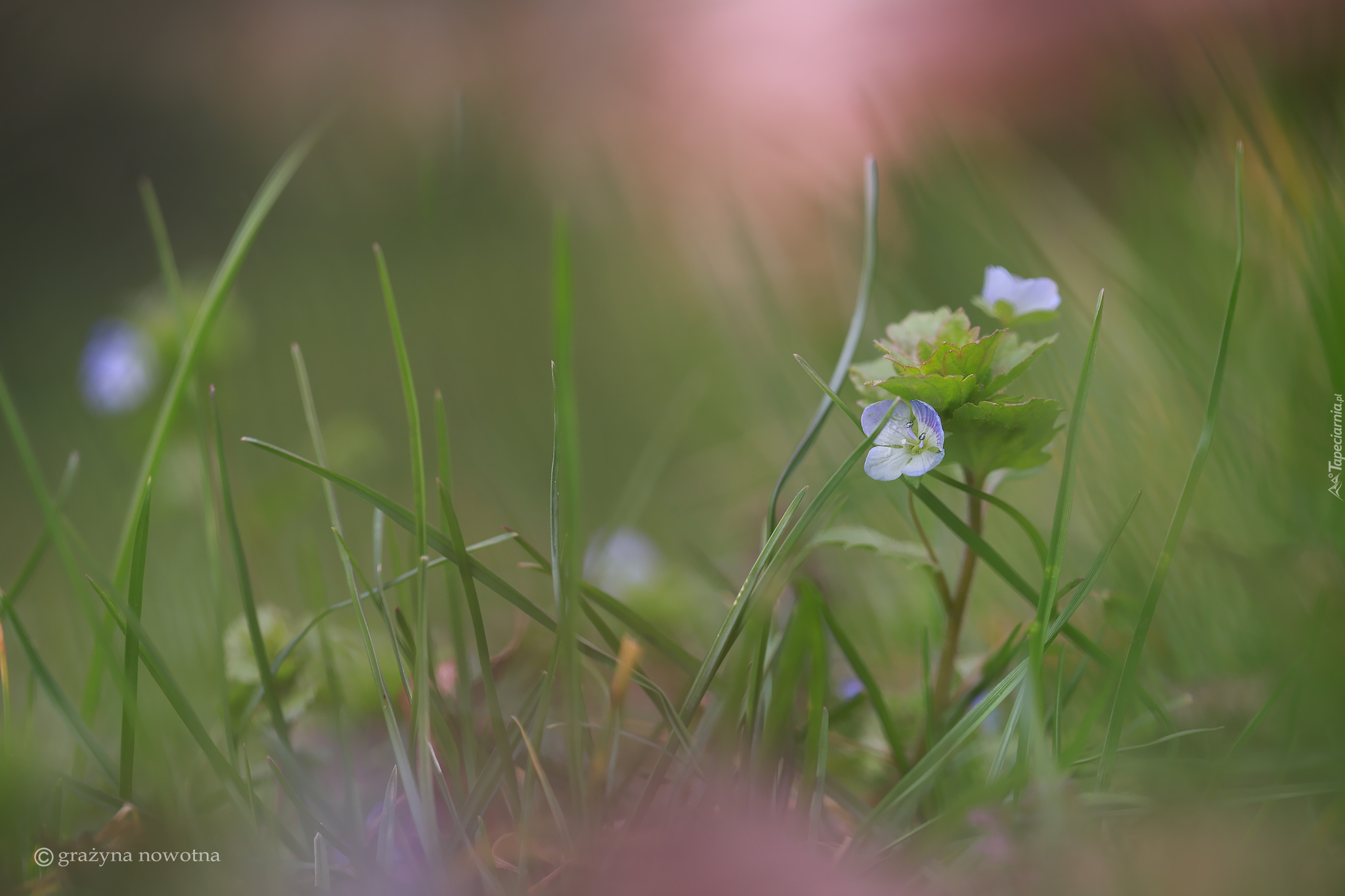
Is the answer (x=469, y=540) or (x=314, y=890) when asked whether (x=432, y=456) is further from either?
(x=314, y=890)

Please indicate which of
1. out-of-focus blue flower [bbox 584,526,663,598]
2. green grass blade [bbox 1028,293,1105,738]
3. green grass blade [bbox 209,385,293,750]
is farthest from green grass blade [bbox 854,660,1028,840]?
out-of-focus blue flower [bbox 584,526,663,598]

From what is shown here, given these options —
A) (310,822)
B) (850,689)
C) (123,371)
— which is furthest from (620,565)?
(123,371)

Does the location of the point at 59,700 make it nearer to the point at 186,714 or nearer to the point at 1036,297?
the point at 186,714

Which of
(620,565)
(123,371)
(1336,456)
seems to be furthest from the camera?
(123,371)

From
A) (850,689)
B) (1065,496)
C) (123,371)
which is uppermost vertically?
(123,371)

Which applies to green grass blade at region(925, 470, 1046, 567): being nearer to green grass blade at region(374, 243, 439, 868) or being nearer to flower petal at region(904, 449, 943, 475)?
flower petal at region(904, 449, 943, 475)
